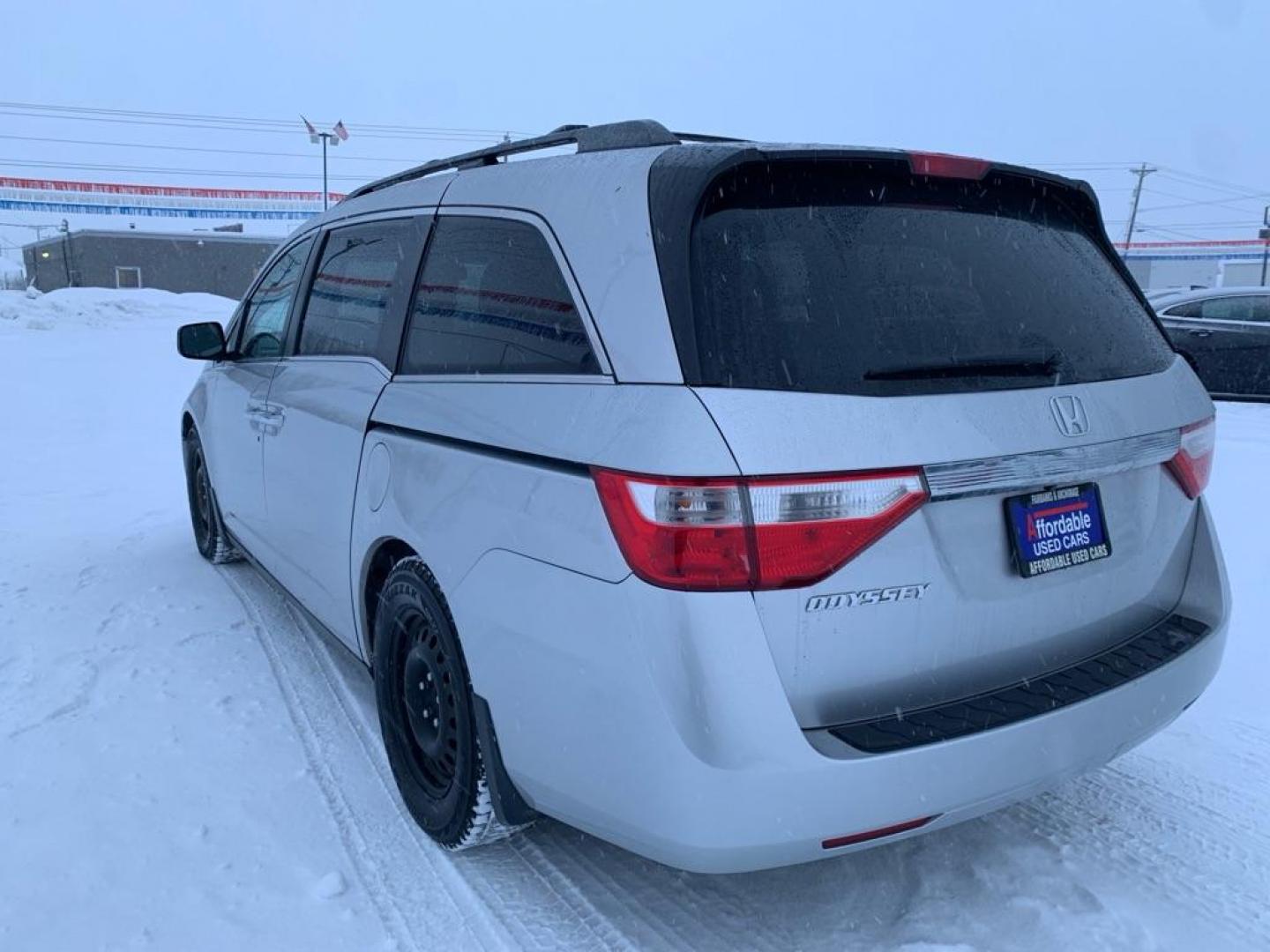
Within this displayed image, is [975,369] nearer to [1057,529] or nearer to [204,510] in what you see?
[1057,529]

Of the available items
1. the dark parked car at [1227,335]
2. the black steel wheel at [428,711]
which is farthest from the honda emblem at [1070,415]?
the dark parked car at [1227,335]

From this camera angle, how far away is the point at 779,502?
1774 millimetres

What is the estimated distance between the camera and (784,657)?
5.92 ft

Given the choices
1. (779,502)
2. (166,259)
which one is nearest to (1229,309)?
(779,502)

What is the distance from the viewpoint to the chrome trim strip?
6.20 ft

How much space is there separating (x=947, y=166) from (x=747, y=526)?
1.04m

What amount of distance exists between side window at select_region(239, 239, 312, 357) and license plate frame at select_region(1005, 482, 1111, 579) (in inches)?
116

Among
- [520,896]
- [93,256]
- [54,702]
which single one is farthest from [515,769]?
[93,256]

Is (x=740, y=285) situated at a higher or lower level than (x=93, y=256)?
higher

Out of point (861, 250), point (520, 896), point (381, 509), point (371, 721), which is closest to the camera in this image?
point (861, 250)

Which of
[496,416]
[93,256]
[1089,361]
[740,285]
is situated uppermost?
[740,285]

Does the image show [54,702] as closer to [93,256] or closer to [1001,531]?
[1001,531]

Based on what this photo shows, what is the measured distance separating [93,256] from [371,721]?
5877 centimetres

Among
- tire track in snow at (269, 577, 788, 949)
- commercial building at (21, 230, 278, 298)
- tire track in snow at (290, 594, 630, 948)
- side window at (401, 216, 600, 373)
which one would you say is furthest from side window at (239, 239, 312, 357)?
commercial building at (21, 230, 278, 298)
